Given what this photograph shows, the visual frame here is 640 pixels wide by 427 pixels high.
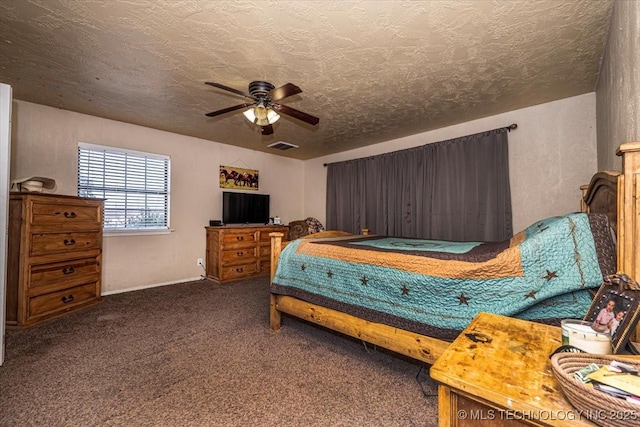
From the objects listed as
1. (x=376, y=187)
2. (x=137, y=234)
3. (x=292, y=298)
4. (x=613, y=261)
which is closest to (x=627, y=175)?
(x=613, y=261)

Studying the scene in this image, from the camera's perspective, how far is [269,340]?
2281 mm

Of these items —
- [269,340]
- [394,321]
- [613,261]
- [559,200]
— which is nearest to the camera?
[613,261]

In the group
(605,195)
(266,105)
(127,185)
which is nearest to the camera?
(605,195)

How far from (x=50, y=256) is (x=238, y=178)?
2804 mm

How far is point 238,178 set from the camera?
502 centimetres

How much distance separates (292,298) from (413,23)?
7.32 feet

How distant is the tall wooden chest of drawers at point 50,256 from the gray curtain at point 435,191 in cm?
366

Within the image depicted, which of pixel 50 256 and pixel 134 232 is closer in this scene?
pixel 50 256

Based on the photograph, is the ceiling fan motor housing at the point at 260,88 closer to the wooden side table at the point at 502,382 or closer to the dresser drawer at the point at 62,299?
the wooden side table at the point at 502,382

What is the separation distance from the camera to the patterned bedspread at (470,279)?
1261 mm

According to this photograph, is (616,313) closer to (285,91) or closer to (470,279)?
(470,279)

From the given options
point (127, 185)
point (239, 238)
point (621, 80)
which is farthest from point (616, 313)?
point (127, 185)

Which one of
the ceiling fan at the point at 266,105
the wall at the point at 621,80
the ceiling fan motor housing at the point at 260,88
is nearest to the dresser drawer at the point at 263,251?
the ceiling fan at the point at 266,105

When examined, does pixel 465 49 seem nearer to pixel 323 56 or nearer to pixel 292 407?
pixel 323 56
